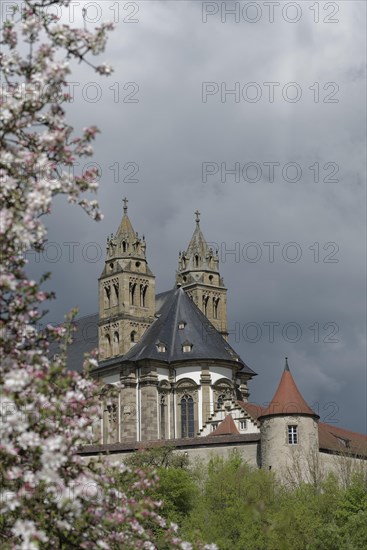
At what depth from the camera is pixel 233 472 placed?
67188mm

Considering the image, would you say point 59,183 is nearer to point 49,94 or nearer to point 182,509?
point 49,94

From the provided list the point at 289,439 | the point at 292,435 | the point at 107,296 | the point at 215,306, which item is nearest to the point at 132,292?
the point at 107,296

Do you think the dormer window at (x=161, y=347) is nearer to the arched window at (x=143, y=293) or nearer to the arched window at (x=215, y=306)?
the arched window at (x=143, y=293)

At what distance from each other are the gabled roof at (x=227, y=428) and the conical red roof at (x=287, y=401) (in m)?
6.64

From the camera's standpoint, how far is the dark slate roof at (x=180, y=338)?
304 ft

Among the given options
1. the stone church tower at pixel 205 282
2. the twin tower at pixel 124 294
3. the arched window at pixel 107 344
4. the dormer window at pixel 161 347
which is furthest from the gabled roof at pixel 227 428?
the stone church tower at pixel 205 282

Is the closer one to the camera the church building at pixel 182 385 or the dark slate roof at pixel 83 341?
the church building at pixel 182 385

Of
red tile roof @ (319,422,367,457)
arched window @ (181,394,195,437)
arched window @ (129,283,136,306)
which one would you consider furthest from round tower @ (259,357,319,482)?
arched window @ (129,283,136,306)

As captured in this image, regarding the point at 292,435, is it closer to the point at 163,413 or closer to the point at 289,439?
the point at 289,439

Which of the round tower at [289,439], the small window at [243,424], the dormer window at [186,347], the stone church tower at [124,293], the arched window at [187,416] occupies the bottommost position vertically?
the round tower at [289,439]

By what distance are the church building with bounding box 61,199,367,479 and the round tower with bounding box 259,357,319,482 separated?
0.06 metres

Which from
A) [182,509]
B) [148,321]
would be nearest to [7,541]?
[182,509]

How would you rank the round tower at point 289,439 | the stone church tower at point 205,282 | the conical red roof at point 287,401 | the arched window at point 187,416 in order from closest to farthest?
1. the round tower at point 289,439
2. the conical red roof at point 287,401
3. the arched window at point 187,416
4. the stone church tower at point 205,282

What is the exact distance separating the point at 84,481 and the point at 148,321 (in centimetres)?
8612
